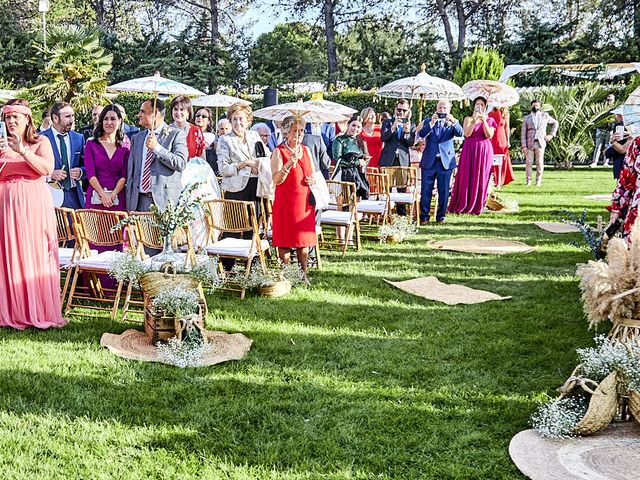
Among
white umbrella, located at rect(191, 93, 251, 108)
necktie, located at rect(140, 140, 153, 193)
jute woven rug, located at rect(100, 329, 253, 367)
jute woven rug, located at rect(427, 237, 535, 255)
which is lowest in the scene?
jute woven rug, located at rect(100, 329, 253, 367)

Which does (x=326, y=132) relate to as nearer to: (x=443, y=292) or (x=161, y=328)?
(x=443, y=292)

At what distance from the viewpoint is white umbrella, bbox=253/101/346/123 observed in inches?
289

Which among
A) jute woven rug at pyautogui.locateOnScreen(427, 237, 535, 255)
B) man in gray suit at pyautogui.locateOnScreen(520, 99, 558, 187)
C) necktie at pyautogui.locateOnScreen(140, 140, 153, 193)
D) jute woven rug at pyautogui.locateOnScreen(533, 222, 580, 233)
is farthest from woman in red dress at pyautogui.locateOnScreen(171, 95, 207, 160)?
man in gray suit at pyautogui.locateOnScreen(520, 99, 558, 187)

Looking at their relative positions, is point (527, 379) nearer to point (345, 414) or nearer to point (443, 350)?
point (443, 350)

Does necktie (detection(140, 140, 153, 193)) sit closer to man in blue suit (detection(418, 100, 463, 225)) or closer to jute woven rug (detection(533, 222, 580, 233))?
man in blue suit (detection(418, 100, 463, 225))

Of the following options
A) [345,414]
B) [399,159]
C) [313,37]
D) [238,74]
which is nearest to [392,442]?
[345,414]

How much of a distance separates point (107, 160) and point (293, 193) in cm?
183

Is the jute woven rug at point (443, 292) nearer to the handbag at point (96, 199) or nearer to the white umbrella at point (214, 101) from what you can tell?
the handbag at point (96, 199)

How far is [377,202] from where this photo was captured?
10109 millimetres

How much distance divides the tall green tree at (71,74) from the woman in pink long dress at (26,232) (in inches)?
629

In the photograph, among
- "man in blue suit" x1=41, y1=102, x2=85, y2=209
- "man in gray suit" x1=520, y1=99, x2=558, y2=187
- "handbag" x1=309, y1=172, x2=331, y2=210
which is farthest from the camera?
"man in gray suit" x1=520, y1=99, x2=558, y2=187

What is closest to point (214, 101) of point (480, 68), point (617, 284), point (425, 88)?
point (425, 88)

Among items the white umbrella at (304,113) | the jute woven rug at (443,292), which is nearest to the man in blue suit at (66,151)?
the white umbrella at (304,113)

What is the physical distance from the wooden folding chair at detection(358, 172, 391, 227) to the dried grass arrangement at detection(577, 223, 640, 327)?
5836 mm
